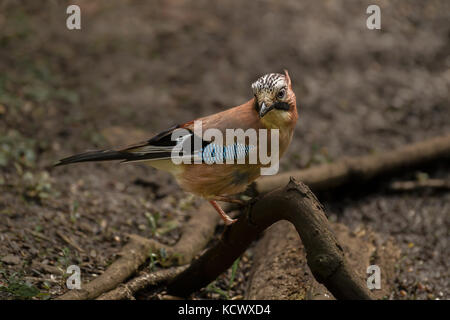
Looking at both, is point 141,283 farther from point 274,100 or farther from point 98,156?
point 274,100

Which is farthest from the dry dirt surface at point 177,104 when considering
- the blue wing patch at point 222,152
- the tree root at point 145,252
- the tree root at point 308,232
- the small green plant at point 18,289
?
the blue wing patch at point 222,152

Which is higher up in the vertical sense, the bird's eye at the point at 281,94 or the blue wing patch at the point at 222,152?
the bird's eye at the point at 281,94

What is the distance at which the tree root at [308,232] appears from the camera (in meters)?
3.06

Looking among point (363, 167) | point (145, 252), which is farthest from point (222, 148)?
point (363, 167)

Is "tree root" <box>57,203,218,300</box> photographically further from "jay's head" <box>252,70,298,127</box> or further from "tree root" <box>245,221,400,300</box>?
"jay's head" <box>252,70,298,127</box>

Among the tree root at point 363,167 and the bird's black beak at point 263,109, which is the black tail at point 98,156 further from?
the tree root at point 363,167

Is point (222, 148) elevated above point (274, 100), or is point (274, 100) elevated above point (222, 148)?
point (274, 100)

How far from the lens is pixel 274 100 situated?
3.73 meters

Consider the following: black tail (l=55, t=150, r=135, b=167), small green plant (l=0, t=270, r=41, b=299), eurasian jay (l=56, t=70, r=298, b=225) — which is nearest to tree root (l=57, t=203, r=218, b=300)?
small green plant (l=0, t=270, r=41, b=299)

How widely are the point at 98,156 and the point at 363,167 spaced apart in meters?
3.25

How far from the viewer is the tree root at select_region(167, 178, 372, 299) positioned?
306cm

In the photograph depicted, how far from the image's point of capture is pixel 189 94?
25.5ft
